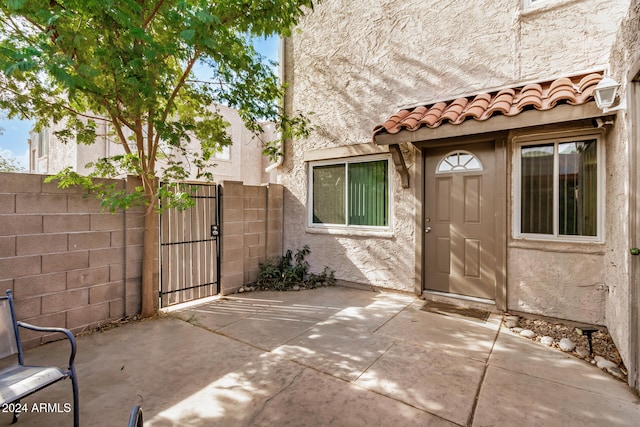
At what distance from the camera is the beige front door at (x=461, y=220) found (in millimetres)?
4773

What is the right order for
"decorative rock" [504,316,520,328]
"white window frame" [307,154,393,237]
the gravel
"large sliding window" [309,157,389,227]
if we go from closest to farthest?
the gravel
"decorative rock" [504,316,520,328]
"white window frame" [307,154,393,237]
"large sliding window" [309,157,389,227]

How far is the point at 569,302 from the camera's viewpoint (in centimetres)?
409

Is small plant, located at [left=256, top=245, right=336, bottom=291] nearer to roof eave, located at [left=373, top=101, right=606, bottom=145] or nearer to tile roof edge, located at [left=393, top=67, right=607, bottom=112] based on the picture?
roof eave, located at [left=373, top=101, right=606, bottom=145]

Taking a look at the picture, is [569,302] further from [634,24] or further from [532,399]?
[634,24]

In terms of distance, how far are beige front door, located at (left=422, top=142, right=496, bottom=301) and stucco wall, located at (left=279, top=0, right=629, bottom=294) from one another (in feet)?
1.15

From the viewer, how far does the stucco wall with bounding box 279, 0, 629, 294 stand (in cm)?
426

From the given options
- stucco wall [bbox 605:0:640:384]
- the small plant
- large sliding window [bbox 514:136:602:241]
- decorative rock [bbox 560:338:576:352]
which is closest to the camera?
stucco wall [bbox 605:0:640:384]

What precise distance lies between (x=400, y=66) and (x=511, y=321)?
4.65 m

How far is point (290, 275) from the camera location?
6.40m

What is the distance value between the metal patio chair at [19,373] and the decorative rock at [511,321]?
188 inches

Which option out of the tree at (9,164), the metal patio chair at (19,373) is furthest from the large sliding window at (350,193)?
the tree at (9,164)

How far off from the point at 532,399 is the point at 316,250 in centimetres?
460

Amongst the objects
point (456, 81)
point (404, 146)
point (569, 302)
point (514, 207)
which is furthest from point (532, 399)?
point (456, 81)

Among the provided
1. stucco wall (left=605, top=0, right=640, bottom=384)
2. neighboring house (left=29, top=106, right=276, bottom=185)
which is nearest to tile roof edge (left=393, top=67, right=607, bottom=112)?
stucco wall (left=605, top=0, right=640, bottom=384)
